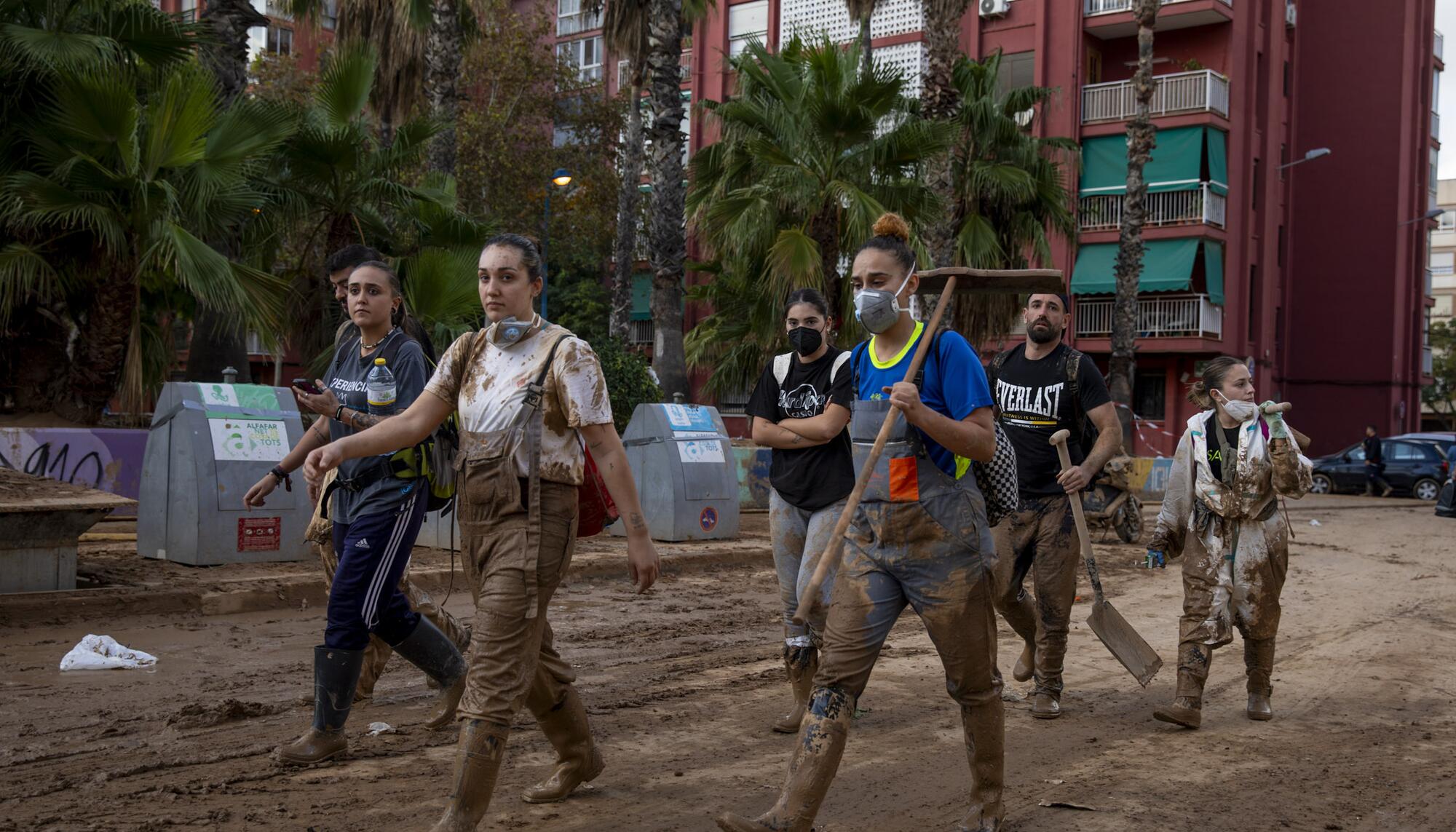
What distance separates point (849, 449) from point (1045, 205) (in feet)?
66.2

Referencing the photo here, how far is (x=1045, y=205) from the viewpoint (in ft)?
81.5

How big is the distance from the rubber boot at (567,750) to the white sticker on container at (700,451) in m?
9.02

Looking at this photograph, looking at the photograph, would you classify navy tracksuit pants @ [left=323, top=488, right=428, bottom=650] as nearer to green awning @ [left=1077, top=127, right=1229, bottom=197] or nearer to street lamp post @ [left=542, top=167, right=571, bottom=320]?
street lamp post @ [left=542, top=167, right=571, bottom=320]

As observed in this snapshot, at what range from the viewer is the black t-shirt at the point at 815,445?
227 inches

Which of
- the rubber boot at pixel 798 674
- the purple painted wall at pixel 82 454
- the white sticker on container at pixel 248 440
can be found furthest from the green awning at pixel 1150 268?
the rubber boot at pixel 798 674

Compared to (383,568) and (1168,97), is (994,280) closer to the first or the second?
(383,568)

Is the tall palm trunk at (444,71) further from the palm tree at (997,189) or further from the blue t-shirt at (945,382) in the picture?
the blue t-shirt at (945,382)

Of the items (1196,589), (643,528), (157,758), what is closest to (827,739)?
(643,528)

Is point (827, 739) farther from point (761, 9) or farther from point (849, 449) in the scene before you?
point (761, 9)

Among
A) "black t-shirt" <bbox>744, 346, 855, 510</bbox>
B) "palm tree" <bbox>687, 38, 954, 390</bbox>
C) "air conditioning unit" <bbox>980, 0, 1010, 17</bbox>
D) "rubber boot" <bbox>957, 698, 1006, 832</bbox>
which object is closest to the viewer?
"rubber boot" <bbox>957, 698, 1006, 832</bbox>

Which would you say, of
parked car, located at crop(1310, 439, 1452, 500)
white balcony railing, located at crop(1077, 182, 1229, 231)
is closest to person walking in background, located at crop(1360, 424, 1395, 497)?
parked car, located at crop(1310, 439, 1452, 500)

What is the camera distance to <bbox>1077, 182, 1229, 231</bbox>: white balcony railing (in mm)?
32969

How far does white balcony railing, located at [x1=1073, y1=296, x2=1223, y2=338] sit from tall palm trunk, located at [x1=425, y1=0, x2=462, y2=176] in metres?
19.1

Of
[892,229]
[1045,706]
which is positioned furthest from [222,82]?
[1045,706]
